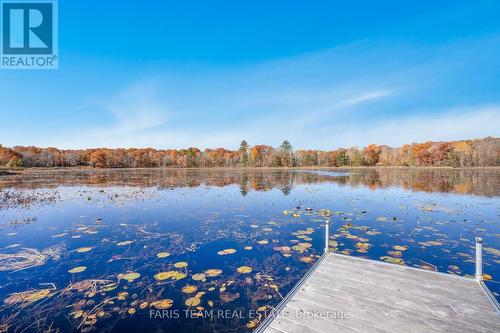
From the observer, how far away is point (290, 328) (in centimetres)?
343

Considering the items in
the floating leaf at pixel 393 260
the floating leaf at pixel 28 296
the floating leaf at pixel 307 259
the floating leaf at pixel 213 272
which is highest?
the floating leaf at pixel 393 260

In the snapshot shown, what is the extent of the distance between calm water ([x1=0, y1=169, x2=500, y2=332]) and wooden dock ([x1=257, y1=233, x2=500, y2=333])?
0.82m

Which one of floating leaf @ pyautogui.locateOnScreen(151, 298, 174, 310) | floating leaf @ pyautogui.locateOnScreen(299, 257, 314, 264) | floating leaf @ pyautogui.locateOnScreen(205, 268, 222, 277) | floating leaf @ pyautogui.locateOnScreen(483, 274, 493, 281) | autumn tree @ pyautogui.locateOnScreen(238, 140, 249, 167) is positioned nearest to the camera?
floating leaf @ pyautogui.locateOnScreen(151, 298, 174, 310)

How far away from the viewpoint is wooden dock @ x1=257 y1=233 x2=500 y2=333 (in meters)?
3.45

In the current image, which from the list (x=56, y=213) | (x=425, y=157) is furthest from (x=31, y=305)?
(x=425, y=157)

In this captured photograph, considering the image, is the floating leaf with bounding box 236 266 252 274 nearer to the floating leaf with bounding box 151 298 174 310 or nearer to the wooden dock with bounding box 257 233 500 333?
the wooden dock with bounding box 257 233 500 333

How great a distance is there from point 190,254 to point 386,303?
508cm

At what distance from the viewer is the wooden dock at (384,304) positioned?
11.3 feet

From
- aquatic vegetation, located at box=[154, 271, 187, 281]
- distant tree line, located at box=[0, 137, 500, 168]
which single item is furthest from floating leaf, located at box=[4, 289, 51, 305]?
distant tree line, located at box=[0, 137, 500, 168]

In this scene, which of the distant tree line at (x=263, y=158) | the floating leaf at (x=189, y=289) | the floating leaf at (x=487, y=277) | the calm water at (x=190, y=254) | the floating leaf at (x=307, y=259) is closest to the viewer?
the calm water at (x=190, y=254)

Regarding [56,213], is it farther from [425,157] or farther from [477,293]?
[425,157]

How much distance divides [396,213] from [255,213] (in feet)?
22.8

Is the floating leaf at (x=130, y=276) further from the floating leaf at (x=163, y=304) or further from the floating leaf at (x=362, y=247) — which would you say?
the floating leaf at (x=362, y=247)

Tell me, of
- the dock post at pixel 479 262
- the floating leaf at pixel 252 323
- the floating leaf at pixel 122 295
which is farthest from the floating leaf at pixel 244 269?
the dock post at pixel 479 262
